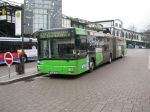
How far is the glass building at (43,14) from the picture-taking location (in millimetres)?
57656

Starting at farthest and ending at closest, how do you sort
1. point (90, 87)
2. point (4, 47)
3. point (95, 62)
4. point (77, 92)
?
point (4, 47), point (95, 62), point (90, 87), point (77, 92)

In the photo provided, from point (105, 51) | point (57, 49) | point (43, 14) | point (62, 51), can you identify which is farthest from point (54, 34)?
point (43, 14)

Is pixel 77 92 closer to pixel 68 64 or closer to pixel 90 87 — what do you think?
pixel 90 87

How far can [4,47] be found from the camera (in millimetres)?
22578

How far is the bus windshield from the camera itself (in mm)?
13430

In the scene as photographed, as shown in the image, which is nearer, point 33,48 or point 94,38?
point 94,38

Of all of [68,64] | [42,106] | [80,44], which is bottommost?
[42,106]

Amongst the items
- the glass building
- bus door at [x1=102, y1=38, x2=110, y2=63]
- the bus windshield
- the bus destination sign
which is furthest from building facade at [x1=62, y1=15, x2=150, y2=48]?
the bus windshield

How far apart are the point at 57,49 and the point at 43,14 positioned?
4812cm

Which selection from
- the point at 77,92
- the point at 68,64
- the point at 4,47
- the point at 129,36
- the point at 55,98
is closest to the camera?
the point at 55,98

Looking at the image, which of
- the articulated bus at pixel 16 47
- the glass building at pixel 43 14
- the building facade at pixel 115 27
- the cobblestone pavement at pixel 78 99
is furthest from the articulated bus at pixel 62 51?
the building facade at pixel 115 27

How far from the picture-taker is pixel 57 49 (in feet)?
44.8

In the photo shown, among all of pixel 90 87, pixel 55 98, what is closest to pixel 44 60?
pixel 90 87

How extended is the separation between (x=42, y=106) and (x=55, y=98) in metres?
1.11
